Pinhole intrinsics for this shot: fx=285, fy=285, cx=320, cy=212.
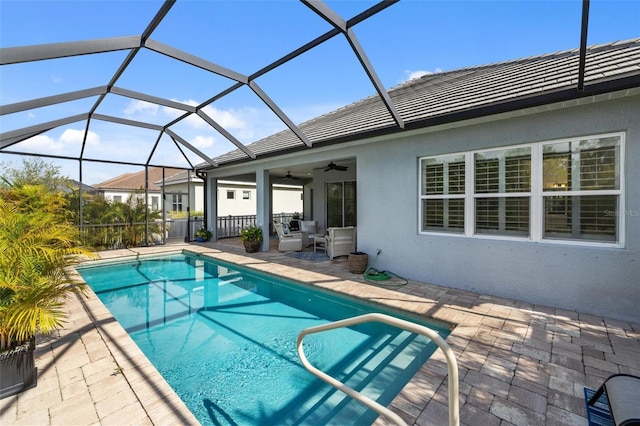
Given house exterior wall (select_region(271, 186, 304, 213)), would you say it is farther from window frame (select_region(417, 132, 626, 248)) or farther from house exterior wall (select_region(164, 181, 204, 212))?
window frame (select_region(417, 132, 626, 248))

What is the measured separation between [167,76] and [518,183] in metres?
8.33

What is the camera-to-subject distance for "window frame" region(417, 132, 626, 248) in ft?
15.3

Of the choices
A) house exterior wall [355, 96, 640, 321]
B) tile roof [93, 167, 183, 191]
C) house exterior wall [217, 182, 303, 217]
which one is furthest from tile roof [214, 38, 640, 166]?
tile roof [93, 167, 183, 191]

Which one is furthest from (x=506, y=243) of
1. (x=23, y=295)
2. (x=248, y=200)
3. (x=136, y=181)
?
(x=136, y=181)

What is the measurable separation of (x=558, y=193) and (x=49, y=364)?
8204 millimetres

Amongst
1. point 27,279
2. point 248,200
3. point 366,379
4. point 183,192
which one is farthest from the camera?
point 248,200

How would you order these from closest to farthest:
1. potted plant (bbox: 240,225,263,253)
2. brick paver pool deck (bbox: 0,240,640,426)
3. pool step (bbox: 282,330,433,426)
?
1. brick paver pool deck (bbox: 0,240,640,426)
2. pool step (bbox: 282,330,433,426)
3. potted plant (bbox: 240,225,263,253)

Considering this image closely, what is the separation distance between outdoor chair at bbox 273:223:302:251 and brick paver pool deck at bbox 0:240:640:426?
628 cm

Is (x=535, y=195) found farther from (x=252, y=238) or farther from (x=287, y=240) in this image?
(x=252, y=238)

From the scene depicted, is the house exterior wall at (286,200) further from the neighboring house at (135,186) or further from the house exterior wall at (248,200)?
the neighboring house at (135,186)

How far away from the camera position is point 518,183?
5.65 metres

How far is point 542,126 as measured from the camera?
17.1ft

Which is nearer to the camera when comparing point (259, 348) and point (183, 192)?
point (259, 348)

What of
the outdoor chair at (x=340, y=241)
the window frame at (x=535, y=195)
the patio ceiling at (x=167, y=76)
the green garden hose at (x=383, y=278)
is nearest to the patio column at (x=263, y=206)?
the patio ceiling at (x=167, y=76)
